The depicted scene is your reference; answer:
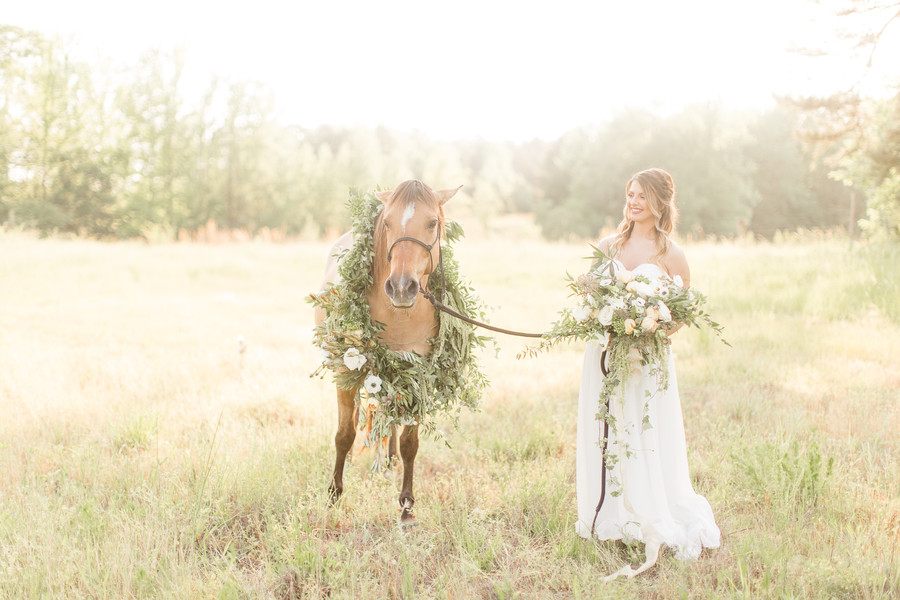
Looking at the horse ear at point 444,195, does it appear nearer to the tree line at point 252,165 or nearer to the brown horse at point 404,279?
the brown horse at point 404,279

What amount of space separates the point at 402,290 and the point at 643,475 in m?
1.77

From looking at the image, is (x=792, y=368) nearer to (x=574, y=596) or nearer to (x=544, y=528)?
(x=544, y=528)

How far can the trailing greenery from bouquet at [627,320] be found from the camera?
286 centimetres

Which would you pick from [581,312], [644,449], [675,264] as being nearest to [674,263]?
[675,264]

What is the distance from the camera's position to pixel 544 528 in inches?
134

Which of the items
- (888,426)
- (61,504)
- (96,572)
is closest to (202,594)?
(96,572)

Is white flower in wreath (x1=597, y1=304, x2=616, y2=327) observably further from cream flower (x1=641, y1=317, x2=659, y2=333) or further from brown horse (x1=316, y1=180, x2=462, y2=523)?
brown horse (x1=316, y1=180, x2=462, y2=523)


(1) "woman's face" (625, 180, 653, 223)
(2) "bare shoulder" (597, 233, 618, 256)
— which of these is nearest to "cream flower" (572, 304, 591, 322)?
(2) "bare shoulder" (597, 233, 618, 256)

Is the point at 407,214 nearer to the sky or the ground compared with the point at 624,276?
nearer to the sky

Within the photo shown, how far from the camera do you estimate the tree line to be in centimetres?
2673

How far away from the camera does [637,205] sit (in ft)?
10.9

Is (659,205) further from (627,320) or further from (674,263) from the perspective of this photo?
(627,320)

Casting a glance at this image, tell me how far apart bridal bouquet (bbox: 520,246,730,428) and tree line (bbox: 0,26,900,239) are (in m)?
23.2

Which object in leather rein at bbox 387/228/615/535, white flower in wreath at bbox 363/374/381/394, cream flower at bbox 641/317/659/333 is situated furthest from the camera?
white flower in wreath at bbox 363/374/381/394
